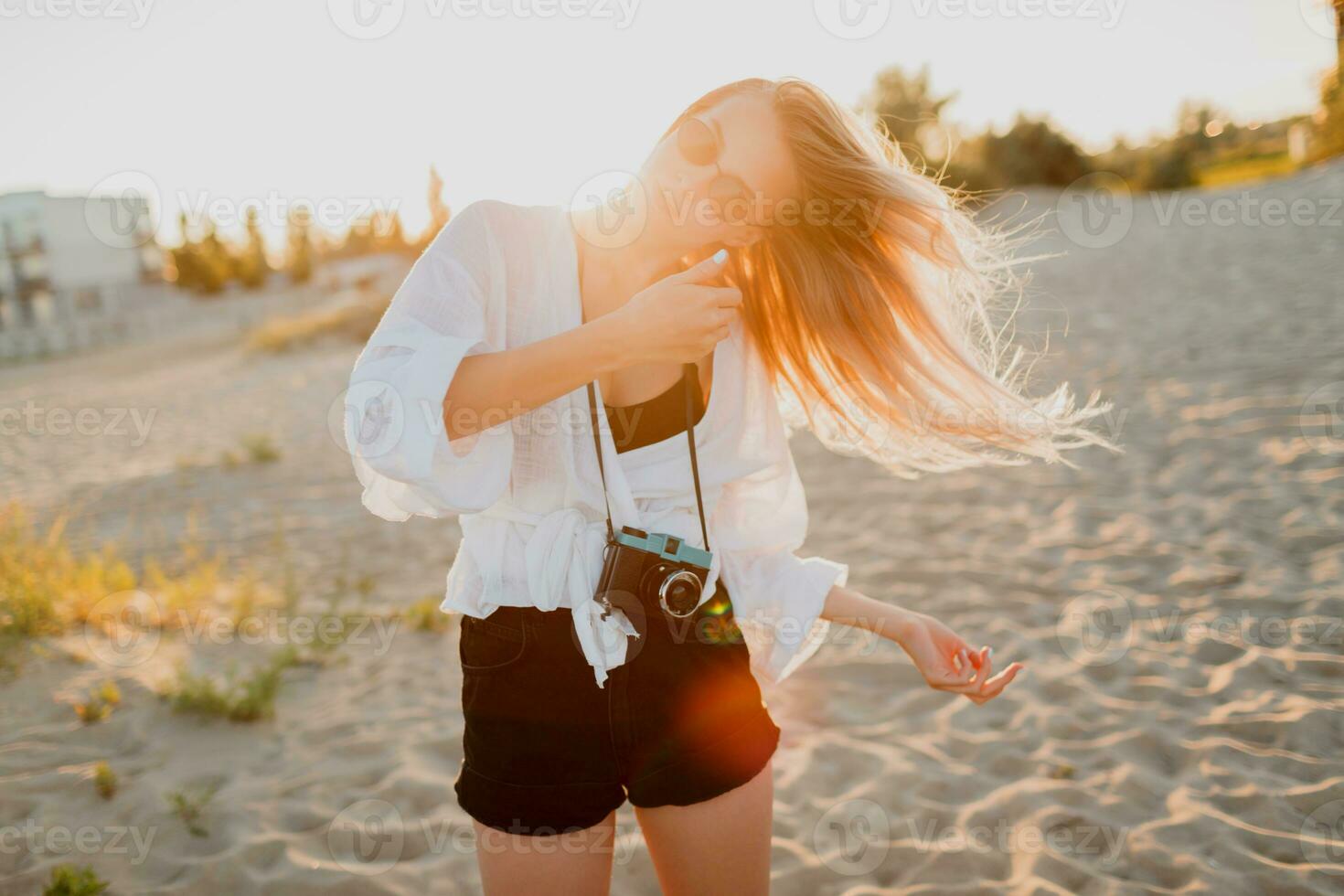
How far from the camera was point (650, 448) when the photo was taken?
1.46 m

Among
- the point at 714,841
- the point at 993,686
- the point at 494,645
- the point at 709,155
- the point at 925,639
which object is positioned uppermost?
the point at 709,155

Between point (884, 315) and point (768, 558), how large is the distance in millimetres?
593

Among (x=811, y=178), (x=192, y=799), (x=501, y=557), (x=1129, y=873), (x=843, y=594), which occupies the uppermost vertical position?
(x=811, y=178)

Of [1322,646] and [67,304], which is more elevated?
[67,304]

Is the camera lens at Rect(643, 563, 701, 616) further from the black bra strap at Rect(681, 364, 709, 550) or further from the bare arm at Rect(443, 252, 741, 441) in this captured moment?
the bare arm at Rect(443, 252, 741, 441)

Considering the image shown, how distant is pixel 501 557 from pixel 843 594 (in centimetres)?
66

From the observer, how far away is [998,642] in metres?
3.67

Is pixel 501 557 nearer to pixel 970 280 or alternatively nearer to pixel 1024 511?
pixel 970 280

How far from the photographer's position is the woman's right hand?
1.20 meters

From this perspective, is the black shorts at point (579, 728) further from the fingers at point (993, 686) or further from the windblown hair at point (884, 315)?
the windblown hair at point (884, 315)

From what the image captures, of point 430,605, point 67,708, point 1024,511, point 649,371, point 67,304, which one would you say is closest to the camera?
point 649,371

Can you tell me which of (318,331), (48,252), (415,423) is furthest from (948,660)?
(48,252)

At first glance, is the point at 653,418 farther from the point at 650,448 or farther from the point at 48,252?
the point at 48,252

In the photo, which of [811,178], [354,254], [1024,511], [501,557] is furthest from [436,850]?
[354,254]
